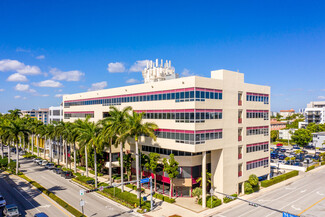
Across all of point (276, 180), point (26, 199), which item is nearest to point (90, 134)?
point (26, 199)

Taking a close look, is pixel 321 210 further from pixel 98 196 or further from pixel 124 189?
pixel 98 196

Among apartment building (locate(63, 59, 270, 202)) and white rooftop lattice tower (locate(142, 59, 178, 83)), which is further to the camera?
white rooftop lattice tower (locate(142, 59, 178, 83))

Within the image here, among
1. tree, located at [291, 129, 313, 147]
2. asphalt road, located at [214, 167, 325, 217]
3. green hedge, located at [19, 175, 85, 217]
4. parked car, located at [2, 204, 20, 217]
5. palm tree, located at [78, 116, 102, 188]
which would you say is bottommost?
asphalt road, located at [214, 167, 325, 217]

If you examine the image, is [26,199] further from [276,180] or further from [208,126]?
[276,180]

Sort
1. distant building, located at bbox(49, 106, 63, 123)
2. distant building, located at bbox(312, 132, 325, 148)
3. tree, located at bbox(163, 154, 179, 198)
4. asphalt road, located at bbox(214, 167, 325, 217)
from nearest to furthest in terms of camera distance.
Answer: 1. asphalt road, located at bbox(214, 167, 325, 217)
2. tree, located at bbox(163, 154, 179, 198)
3. distant building, located at bbox(49, 106, 63, 123)
4. distant building, located at bbox(312, 132, 325, 148)

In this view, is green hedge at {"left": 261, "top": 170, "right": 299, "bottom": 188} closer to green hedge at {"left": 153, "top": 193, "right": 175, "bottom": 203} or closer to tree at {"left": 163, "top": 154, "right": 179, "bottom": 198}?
green hedge at {"left": 153, "top": 193, "right": 175, "bottom": 203}

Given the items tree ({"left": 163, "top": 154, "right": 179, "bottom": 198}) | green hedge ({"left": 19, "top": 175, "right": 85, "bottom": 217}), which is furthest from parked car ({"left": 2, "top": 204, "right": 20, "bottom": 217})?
tree ({"left": 163, "top": 154, "right": 179, "bottom": 198})
